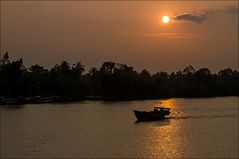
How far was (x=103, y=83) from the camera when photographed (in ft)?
521

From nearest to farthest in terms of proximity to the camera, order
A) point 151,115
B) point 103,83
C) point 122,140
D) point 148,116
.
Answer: point 122,140 → point 151,115 → point 148,116 → point 103,83

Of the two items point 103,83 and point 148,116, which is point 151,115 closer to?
point 148,116

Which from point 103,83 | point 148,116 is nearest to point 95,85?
point 103,83

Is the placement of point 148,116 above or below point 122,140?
above

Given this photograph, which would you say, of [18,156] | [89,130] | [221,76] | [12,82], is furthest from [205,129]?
[221,76]

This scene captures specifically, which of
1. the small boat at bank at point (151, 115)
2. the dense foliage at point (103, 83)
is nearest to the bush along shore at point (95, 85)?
the dense foliage at point (103, 83)

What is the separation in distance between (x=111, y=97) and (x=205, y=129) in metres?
96.9

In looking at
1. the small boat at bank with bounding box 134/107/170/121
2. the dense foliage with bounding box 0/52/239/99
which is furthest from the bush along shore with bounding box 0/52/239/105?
the small boat at bank with bounding box 134/107/170/121

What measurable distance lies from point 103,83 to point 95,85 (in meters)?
3.97

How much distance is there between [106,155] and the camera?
40344 millimetres

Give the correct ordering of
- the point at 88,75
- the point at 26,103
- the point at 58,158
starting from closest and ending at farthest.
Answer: the point at 58,158
the point at 26,103
the point at 88,75

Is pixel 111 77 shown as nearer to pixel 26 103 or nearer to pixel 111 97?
pixel 111 97

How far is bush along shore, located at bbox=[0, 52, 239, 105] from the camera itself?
13812 centimetres

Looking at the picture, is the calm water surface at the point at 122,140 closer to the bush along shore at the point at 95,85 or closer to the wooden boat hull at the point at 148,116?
the wooden boat hull at the point at 148,116
